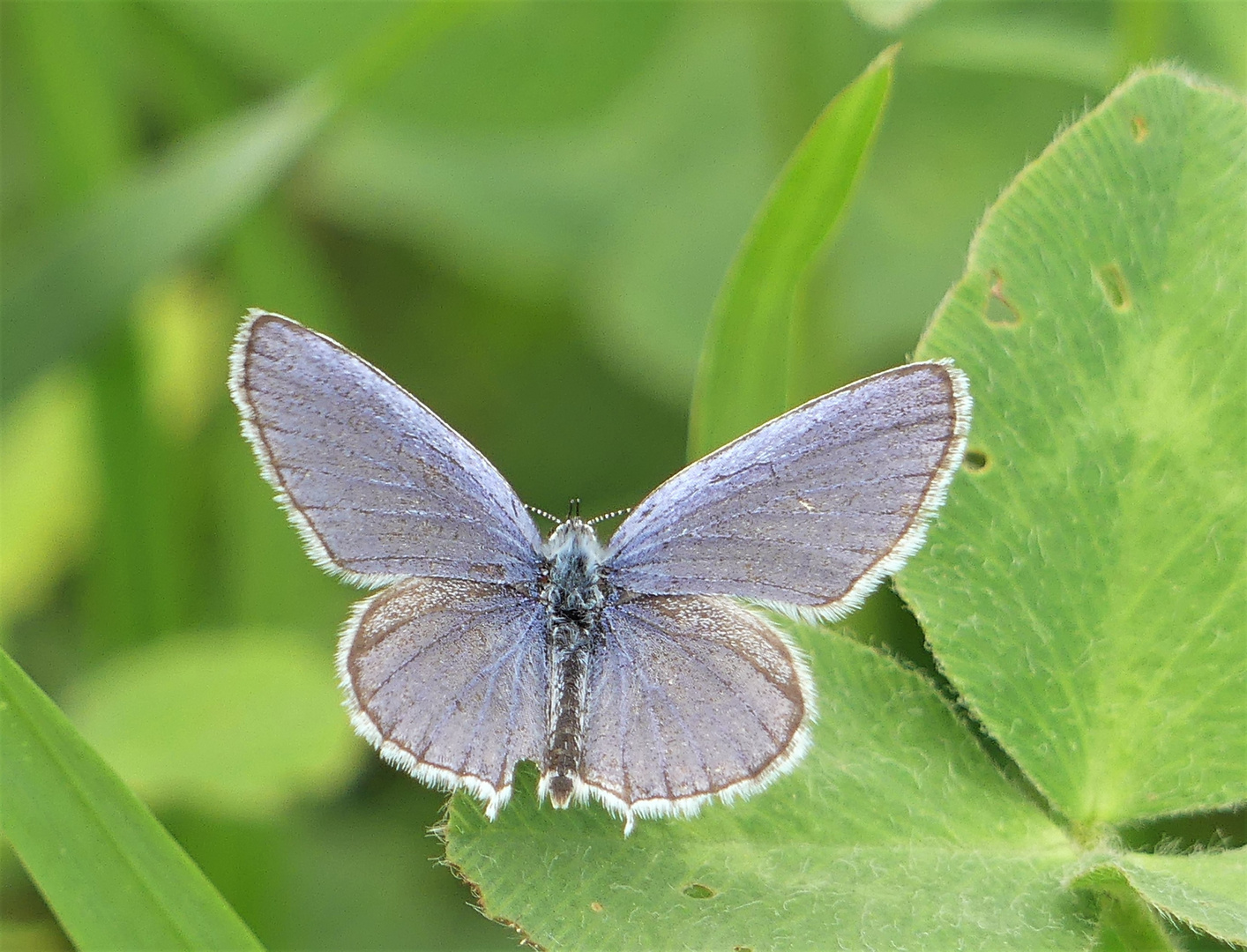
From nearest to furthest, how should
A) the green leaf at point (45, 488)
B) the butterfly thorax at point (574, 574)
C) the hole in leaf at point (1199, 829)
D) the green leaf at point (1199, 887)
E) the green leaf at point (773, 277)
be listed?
the green leaf at point (1199, 887) < the butterfly thorax at point (574, 574) < the green leaf at point (773, 277) < the hole in leaf at point (1199, 829) < the green leaf at point (45, 488)

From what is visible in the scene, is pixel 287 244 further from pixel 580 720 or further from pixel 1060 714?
pixel 1060 714

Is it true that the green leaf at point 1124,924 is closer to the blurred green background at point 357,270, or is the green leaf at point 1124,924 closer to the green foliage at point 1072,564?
the green foliage at point 1072,564

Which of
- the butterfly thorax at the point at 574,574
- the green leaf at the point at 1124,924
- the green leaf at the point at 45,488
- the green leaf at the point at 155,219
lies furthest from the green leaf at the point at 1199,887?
the green leaf at the point at 45,488

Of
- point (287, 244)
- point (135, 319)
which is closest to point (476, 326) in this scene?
point (287, 244)

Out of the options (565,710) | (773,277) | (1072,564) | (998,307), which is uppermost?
(773,277)

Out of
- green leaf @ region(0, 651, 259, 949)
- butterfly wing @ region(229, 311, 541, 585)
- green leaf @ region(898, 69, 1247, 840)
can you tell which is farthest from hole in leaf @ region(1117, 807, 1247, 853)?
green leaf @ region(0, 651, 259, 949)

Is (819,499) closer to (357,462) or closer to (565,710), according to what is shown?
(565,710)

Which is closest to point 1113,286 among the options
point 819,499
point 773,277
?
point 819,499
